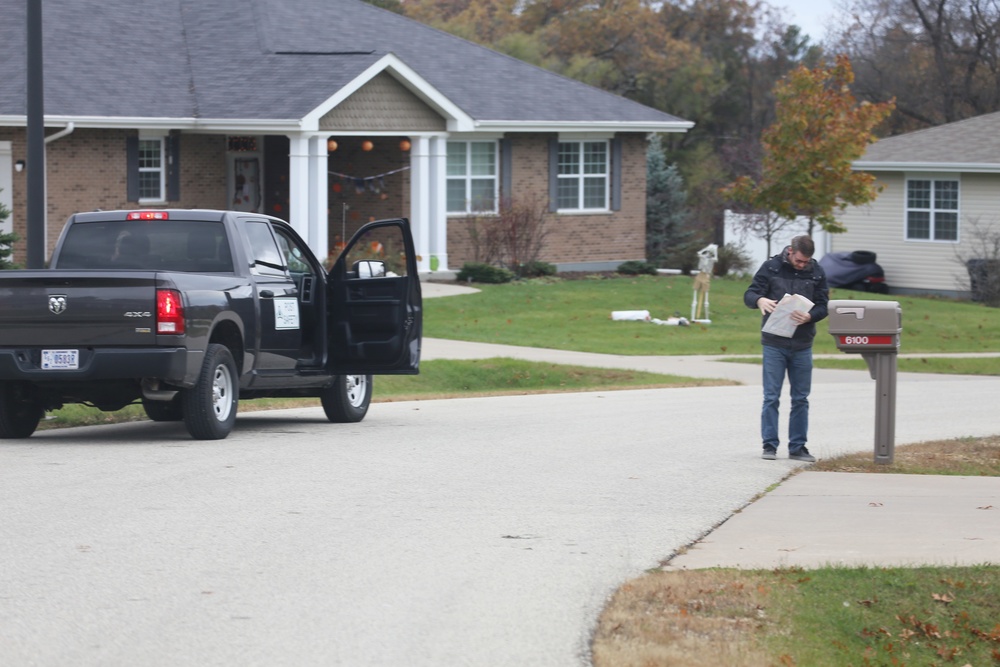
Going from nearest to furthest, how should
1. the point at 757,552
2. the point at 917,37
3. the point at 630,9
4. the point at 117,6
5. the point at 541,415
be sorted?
the point at 757,552, the point at 541,415, the point at 117,6, the point at 917,37, the point at 630,9

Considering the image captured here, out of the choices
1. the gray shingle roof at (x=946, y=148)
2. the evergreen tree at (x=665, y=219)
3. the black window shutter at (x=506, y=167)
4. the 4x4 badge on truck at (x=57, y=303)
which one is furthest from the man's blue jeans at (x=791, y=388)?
the evergreen tree at (x=665, y=219)

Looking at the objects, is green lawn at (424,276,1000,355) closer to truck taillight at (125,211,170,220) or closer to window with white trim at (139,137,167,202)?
window with white trim at (139,137,167,202)

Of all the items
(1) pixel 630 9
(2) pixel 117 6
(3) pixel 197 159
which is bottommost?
(3) pixel 197 159

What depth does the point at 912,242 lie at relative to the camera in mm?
38500

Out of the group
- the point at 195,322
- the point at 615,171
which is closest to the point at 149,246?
the point at 195,322

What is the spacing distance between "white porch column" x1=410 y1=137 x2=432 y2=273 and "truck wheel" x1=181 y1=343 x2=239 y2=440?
20175mm

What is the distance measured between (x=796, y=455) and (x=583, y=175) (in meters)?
25.0

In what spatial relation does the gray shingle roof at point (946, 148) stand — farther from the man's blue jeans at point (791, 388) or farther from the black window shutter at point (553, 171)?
the man's blue jeans at point (791, 388)

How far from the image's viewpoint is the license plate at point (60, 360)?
466 inches

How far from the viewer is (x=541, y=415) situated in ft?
51.1

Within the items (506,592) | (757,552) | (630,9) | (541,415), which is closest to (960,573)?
(757,552)

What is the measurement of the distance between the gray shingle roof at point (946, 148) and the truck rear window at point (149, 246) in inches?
1063

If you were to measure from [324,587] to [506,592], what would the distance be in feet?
2.80

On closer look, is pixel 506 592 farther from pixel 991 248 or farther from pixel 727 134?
pixel 727 134
